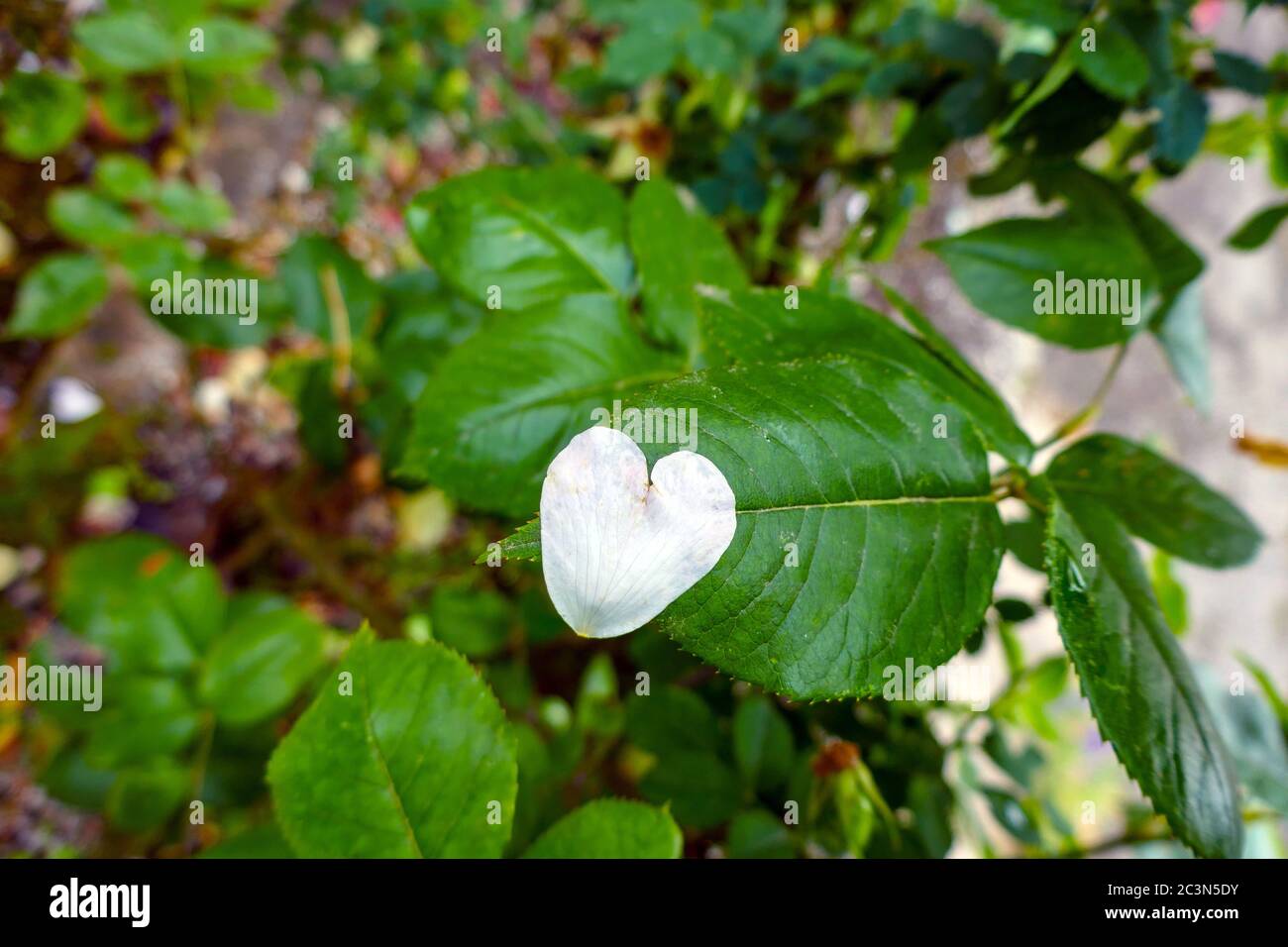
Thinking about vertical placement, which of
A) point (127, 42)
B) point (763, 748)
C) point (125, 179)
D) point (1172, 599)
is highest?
point (127, 42)

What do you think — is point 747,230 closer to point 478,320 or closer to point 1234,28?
point 478,320

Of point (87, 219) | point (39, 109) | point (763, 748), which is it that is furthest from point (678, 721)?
point (39, 109)

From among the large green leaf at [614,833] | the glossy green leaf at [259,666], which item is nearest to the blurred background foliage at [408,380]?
the glossy green leaf at [259,666]

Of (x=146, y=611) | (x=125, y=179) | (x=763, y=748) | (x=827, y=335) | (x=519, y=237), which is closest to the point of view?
(x=827, y=335)

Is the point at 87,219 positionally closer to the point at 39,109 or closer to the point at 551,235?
the point at 39,109

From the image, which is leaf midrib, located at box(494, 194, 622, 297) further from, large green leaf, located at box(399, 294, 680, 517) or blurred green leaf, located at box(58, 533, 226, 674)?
blurred green leaf, located at box(58, 533, 226, 674)

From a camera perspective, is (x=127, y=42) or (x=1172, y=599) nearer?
(x=1172, y=599)

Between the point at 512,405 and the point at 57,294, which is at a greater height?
the point at 57,294
